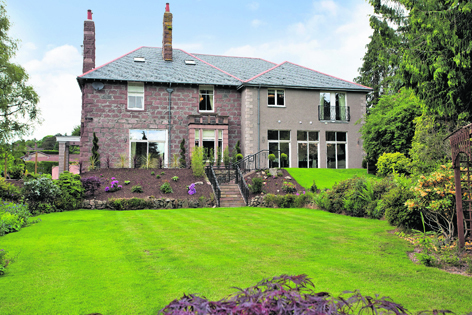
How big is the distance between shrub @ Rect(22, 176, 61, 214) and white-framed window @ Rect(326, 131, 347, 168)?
17.7m

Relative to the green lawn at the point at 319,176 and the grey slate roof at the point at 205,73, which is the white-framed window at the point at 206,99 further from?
the green lawn at the point at 319,176

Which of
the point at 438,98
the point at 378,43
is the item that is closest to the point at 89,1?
the point at 378,43

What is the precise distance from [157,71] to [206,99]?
3.78 metres

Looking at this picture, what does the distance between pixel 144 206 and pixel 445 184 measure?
1213 cm

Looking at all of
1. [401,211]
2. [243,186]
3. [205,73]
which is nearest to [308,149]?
[205,73]

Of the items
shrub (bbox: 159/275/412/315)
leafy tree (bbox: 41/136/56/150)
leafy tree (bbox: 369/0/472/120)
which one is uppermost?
leafy tree (bbox: 41/136/56/150)

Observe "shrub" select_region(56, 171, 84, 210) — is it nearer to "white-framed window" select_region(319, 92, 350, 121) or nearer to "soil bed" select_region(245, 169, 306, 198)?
"soil bed" select_region(245, 169, 306, 198)

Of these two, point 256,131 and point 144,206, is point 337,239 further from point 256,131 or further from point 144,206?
point 256,131

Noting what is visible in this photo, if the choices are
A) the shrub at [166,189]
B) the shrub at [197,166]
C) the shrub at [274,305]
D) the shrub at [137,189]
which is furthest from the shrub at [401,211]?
the shrub at [197,166]

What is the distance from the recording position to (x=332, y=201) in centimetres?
1359

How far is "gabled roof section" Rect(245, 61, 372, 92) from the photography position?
2508cm

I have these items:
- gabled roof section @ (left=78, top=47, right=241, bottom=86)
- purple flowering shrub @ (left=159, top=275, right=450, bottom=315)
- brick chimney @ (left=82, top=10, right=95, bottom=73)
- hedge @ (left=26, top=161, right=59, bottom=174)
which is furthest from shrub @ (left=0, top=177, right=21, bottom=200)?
hedge @ (left=26, top=161, right=59, bottom=174)

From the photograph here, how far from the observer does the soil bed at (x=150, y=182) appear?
16953 mm

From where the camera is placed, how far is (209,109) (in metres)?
25.1
